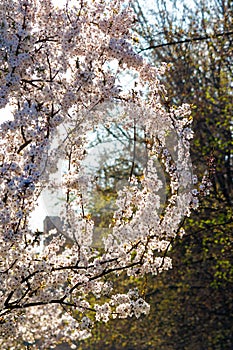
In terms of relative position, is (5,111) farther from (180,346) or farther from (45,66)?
(180,346)

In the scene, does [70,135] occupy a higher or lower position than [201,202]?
lower

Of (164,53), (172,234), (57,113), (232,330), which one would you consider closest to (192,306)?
(232,330)

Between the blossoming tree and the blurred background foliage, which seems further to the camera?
the blurred background foliage

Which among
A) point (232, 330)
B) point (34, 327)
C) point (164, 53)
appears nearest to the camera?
point (34, 327)

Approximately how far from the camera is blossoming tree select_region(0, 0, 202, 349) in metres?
5.27

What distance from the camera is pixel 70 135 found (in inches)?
232

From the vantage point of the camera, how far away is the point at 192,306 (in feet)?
53.2

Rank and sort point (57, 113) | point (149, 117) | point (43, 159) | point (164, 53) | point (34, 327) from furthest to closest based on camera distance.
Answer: point (164, 53)
point (34, 327)
point (149, 117)
point (57, 113)
point (43, 159)

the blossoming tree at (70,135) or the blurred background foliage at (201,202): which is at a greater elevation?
the blurred background foliage at (201,202)

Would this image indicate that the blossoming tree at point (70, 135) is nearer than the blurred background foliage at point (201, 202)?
Yes

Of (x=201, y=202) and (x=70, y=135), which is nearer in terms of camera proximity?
(x=70, y=135)

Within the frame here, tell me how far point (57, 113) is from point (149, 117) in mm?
1189

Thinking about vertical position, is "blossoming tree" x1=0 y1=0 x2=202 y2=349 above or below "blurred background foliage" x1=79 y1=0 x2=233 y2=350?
below

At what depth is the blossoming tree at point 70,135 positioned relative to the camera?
207 inches
